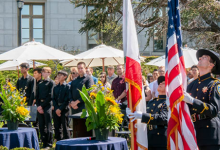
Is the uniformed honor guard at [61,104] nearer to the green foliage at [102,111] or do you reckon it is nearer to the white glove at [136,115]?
the green foliage at [102,111]

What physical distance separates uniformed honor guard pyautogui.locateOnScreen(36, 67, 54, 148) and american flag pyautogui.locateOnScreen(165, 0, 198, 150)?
18.5 ft

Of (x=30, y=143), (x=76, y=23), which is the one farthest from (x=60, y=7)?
(x=30, y=143)

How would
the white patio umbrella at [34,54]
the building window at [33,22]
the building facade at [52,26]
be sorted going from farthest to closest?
the building window at [33,22] < the building facade at [52,26] < the white patio umbrella at [34,54]

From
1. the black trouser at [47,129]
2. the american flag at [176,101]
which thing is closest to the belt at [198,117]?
the american flag at [176,101]

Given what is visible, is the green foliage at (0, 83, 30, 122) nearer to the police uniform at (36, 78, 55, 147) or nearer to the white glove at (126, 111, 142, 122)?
the police uniform at (36, 78, 55, 147)

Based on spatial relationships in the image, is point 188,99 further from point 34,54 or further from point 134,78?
point 34,54

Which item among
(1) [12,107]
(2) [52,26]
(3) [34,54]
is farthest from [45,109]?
(2) [52,26]

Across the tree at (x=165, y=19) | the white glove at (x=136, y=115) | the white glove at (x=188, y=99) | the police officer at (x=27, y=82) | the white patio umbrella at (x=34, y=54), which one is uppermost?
the tree at (x=165, y=19)

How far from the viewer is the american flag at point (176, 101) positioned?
5.82 metres

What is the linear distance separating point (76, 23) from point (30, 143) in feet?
61.1

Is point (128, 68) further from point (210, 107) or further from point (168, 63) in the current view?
point (210, 107)

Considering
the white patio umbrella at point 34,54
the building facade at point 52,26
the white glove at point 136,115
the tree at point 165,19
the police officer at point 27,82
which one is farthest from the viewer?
the building facade at point 52,26

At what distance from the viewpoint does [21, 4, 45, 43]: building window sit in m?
26.4

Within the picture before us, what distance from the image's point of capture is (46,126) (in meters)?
11.3
